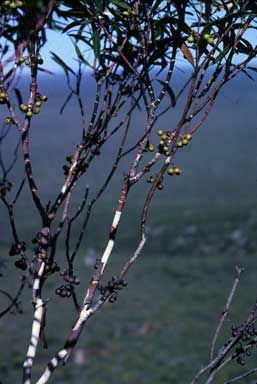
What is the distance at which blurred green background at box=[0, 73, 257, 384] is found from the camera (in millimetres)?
12297

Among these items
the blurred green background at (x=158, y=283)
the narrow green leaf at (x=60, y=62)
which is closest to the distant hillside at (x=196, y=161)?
the blurred green background at (x=158, y=283)

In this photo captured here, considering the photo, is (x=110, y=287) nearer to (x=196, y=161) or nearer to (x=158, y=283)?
(x=158, y=283)

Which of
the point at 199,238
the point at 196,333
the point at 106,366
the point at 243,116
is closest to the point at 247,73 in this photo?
the point at 106,366

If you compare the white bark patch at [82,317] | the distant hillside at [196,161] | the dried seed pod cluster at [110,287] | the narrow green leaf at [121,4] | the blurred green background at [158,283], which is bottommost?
the white bark patch at [82,317]

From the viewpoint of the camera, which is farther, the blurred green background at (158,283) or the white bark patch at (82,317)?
the blurred green background at (158,283)

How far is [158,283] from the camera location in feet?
56.6

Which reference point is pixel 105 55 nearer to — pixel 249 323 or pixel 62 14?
pixel 62 14

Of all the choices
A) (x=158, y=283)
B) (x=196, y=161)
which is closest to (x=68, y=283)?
(x=158, y=283)

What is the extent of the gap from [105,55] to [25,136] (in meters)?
0.62

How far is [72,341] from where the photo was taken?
2424 mm

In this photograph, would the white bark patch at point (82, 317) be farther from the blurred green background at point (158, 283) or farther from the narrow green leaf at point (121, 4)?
the narrow green leaf at point (121, 4)

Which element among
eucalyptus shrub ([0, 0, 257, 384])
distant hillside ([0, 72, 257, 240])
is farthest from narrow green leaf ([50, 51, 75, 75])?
distant hillside ([0, 72, 257, 240])

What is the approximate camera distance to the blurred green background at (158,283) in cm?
1230

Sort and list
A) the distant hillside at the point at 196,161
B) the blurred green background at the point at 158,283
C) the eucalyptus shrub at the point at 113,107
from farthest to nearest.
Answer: the distant hillside at the point at 196,161 < the blurred green background at the point at 158,283 < the eucalyptus shrub at the point at 113,107
